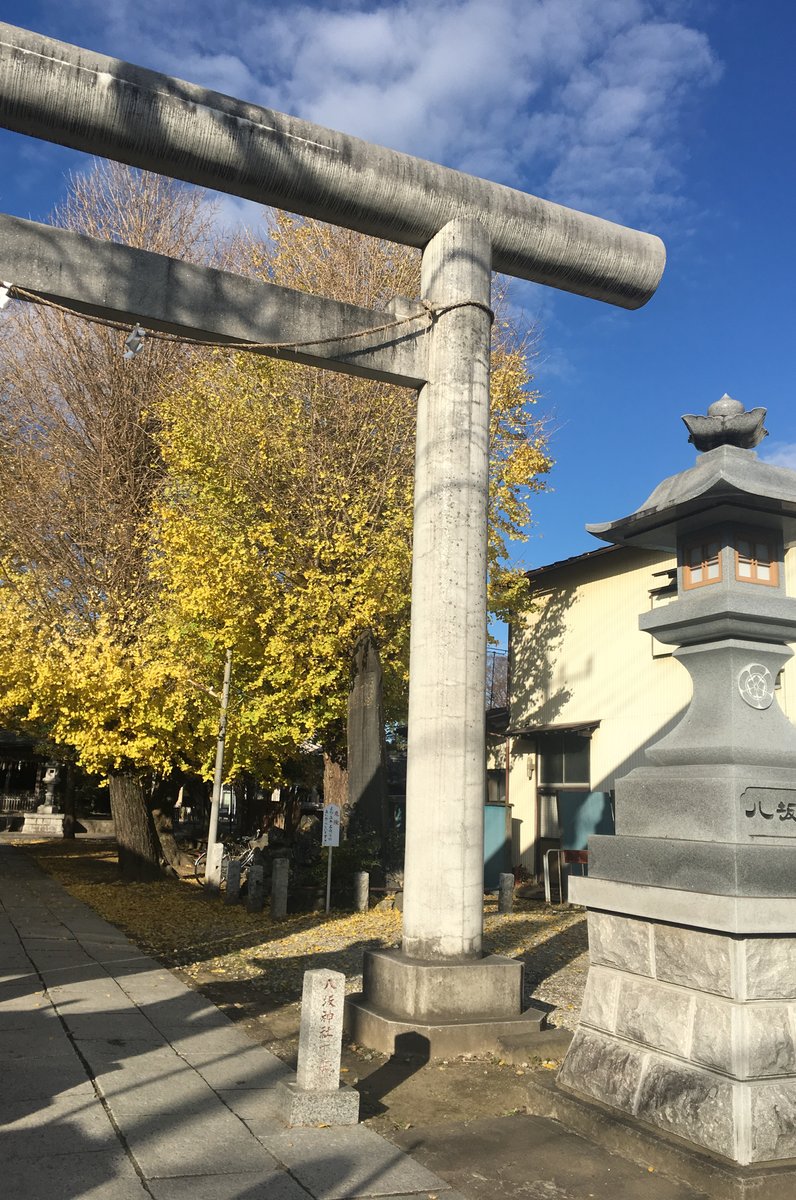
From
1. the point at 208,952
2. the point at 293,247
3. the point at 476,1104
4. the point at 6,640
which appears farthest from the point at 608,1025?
the point at 293,247

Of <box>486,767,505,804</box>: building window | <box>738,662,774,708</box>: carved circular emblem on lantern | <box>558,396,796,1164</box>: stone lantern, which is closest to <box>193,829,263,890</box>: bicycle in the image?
<box>486,767,505,804</box>: building window

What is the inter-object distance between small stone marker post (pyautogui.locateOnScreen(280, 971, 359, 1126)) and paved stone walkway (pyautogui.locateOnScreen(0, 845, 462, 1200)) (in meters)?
0.11

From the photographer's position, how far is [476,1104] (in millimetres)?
5973

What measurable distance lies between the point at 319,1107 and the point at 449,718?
3095 millimetres

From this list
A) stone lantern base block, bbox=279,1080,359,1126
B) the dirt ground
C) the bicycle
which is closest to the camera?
A: stone lantern base block, bbox=279,1080,359,1126

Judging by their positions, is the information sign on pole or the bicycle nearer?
the information sign on pole

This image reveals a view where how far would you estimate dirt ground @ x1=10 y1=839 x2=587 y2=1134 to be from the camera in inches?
241

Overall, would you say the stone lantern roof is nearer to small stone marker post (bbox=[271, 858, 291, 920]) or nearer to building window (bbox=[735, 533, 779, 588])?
building window (bbox=[735, 533, 779, 588])

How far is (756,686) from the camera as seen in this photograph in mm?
5668

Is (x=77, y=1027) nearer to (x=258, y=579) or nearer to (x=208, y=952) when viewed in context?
(x=208, y=952)

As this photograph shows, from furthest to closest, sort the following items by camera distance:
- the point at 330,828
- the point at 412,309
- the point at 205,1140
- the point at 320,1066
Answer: the point at 330,828, the point at 412,309, the point at 320,1066, the point at 205,1140

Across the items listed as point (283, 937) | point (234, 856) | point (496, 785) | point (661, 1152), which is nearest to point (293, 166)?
point (661, 1152)

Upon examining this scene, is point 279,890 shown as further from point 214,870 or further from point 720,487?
point 720,487

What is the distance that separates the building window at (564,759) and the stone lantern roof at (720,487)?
1570 centimetres
